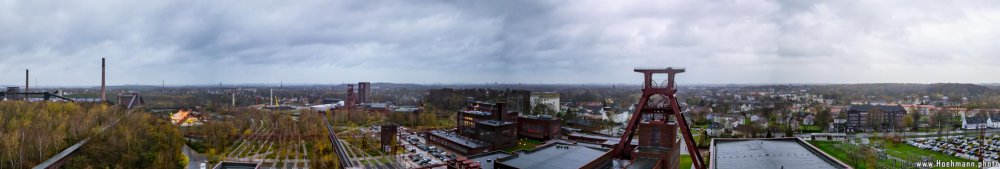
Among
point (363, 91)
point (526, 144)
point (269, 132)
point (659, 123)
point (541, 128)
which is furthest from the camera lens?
point (363, 91)

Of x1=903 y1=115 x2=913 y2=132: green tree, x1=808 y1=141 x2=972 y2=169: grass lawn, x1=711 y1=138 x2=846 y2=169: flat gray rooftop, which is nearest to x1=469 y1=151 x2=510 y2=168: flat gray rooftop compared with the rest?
x1=711 y1=138 x2=846 y2=169: flat gray rooftop

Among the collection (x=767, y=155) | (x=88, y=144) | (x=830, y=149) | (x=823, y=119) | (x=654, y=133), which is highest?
(x=654, y=133)

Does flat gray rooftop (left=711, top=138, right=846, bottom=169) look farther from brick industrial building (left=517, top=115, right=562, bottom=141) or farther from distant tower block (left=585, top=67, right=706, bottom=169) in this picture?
brick industrial building (left=517, top=115, right=562, bottom=141)

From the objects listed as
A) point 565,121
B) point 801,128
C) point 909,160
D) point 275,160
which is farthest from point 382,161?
point 801,128

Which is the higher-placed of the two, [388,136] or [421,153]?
[388,136]

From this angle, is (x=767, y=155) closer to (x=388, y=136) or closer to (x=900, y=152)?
(x=900, y=152)

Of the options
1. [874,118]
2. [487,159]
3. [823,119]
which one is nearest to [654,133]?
[487,159]

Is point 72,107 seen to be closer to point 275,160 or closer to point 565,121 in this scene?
point 275,160

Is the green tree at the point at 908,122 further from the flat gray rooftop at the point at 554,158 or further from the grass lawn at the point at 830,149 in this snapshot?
the flat gray rooftop at the point at 554,158
